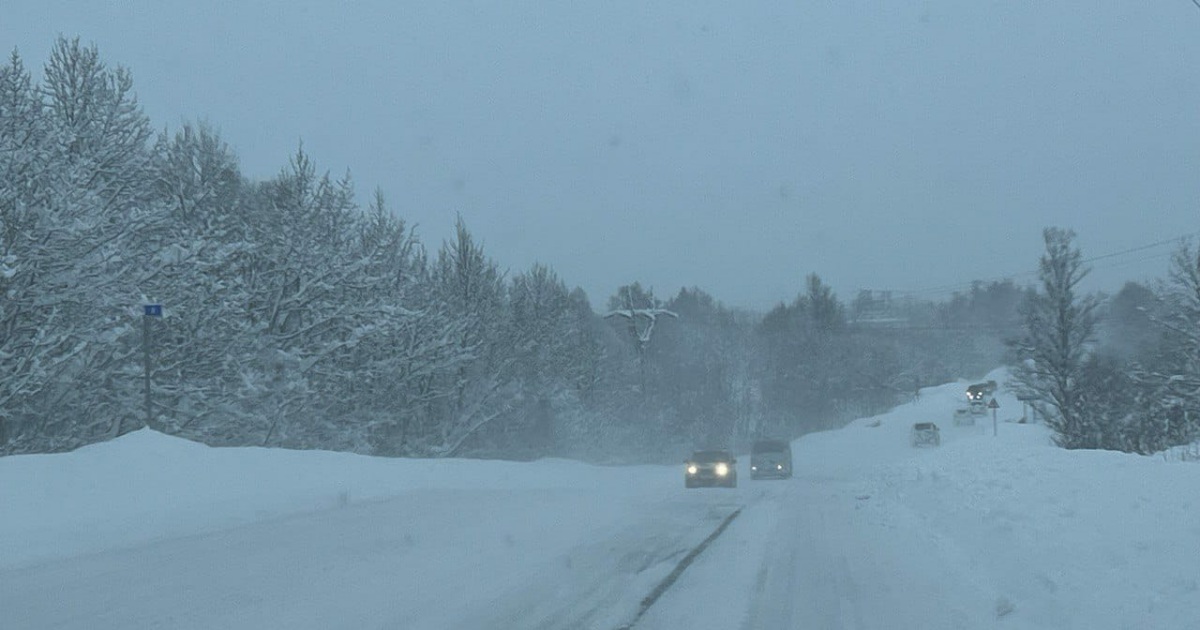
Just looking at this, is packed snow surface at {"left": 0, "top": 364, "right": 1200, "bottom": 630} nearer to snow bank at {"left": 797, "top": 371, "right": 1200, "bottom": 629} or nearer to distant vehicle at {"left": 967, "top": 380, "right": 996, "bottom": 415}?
snow bank at {"left": 797, "top": 371, "right": 1200, "bottom": 629}

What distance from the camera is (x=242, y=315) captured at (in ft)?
116

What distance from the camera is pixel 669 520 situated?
63.6 ft

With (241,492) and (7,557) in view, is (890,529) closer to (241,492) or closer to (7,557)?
(241,492)

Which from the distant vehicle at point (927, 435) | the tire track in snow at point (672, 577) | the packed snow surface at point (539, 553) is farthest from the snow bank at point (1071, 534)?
the distant vehicle at point (927, 435)

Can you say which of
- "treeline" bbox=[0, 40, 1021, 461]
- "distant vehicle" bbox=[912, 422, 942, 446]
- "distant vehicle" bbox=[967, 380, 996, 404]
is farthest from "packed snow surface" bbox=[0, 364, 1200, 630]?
"distant vehicle" bbox=[967, 380, 996, 404]

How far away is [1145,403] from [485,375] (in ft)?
92.5

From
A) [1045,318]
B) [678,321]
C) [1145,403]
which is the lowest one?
[1145,403]

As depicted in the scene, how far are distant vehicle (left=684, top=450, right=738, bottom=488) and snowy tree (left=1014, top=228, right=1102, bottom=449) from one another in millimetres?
15402

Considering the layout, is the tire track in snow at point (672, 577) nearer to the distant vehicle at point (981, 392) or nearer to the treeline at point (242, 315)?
the treeline at point (242, 315)

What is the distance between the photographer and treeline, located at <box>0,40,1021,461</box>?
1026 inches

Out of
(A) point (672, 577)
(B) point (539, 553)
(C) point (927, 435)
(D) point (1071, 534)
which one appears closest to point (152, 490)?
(B) point (539, 553)

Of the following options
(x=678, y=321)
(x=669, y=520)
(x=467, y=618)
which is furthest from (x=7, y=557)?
(x=678, y=321)

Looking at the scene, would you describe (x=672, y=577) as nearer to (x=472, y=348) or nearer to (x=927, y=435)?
(x=472, y=348)

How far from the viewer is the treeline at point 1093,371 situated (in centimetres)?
4084
